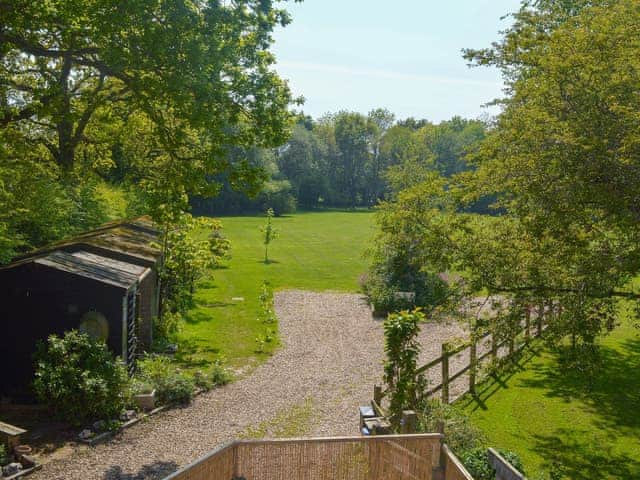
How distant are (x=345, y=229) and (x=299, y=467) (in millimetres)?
57630

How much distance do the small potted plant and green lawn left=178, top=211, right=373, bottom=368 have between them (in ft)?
11.8

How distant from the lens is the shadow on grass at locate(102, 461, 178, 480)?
407 inches

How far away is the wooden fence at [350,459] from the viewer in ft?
24.6

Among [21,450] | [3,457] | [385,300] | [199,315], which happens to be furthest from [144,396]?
[385,300]

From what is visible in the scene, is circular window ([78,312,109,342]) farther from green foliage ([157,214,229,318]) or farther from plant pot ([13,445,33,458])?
green foliage ([157,214,229,318])

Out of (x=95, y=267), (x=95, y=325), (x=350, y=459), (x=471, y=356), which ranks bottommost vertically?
(x=471, y=356)

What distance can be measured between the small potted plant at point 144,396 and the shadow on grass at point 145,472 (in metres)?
2.57

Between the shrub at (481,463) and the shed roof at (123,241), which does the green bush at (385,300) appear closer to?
the shed roof at (123,241)

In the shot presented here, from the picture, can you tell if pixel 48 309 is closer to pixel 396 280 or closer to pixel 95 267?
pixel 95 267

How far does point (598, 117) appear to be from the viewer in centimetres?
959

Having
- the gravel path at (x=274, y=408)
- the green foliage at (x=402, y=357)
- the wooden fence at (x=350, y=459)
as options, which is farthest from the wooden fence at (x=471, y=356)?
the wooden fence at (x=350, y=459)

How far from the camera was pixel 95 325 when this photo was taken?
531 inches

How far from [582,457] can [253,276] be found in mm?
24468

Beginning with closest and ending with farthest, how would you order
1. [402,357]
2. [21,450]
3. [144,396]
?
1. [21,450]
2. [402,357]
3. [144,396]
